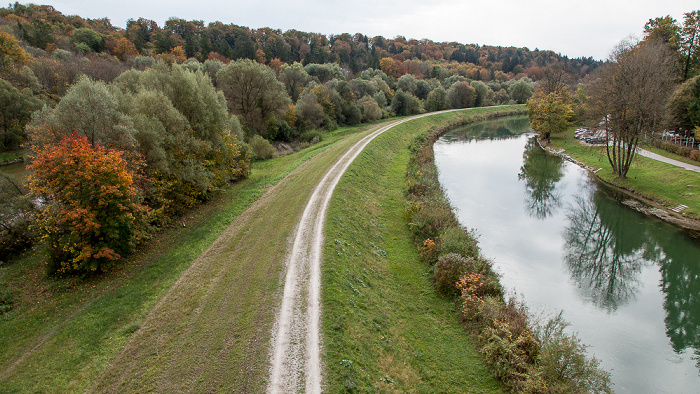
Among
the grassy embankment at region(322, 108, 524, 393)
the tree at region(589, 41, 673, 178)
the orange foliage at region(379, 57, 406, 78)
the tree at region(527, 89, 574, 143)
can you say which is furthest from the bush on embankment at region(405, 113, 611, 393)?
the orange foliage at region(379, 57, 406, 78)

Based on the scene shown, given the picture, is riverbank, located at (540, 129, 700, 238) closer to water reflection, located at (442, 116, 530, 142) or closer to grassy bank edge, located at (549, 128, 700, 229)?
grassy bank edge, located at (549, 128, 700, 229)

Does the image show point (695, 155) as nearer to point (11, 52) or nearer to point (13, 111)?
point (13, 111)

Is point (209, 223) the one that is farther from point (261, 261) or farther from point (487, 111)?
point (487, 111)

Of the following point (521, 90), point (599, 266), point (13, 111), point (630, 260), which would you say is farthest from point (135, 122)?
point (521, 90)

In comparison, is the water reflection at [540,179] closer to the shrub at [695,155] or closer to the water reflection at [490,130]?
the water reflection at [490,130]

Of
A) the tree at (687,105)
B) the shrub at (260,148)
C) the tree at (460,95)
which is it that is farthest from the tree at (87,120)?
the tree at (460,95)
